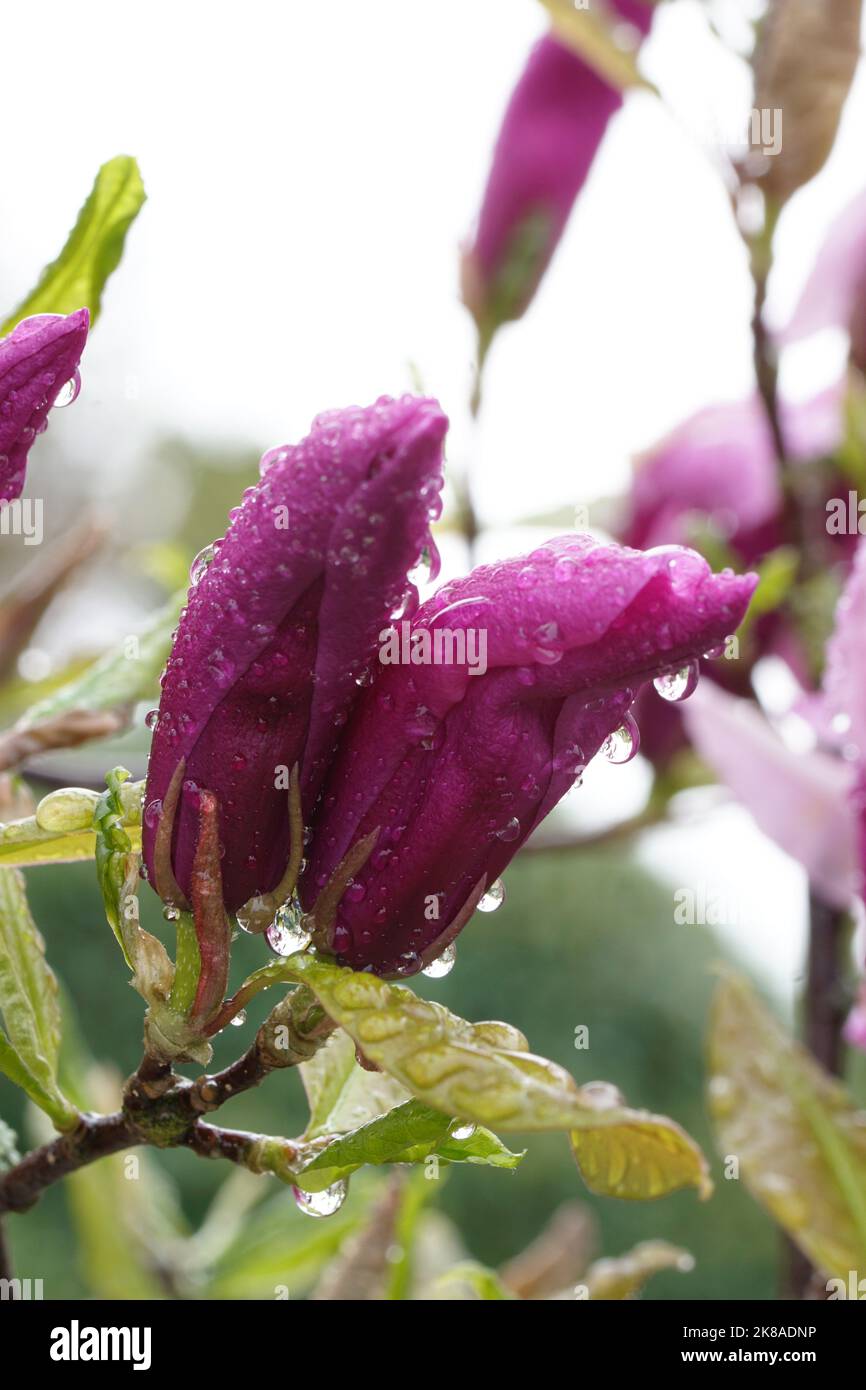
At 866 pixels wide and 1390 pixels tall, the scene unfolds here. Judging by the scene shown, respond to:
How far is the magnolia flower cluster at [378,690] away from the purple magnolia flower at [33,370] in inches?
2.2

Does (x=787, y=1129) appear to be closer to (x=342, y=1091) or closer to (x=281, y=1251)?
(x=342, y=1091)

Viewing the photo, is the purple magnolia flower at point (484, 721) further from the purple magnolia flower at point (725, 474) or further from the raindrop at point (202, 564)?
the purple magnolia flower at point (725, 474)

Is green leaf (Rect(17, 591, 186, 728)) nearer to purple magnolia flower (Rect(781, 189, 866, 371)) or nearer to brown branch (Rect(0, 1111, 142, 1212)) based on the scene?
brown branch (Rect(0, 1111, 142, 1212))

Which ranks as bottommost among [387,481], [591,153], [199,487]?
[199,487]

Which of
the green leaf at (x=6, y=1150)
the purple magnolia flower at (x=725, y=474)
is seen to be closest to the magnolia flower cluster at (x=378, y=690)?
the green leaf at (x=6, y=1150)

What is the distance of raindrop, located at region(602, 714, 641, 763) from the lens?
1.07ft

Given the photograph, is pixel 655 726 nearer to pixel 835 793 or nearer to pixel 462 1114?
pixel 835 793

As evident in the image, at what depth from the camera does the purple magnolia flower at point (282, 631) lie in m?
0.28

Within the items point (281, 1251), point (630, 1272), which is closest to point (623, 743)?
point (630, 1272)
